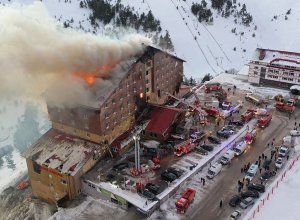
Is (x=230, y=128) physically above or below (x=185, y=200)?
above

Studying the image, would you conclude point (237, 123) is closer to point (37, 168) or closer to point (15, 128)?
point (37, 168)

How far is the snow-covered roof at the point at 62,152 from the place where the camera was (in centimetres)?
5156

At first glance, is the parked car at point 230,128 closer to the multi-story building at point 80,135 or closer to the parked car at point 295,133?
the parked car at point 295,133

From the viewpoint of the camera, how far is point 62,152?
53.7m

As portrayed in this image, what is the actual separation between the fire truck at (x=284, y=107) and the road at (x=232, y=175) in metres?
1.37

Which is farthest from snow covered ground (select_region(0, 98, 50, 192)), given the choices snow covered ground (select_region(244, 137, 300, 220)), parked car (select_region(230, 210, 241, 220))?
snow covered ground (select_region(244, 137, 300, 220))

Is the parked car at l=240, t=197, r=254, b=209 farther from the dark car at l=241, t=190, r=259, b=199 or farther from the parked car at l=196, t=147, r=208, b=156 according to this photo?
the parked car at l=196, t=147, r=208, b=156

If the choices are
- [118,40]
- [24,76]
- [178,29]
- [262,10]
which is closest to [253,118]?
[118,40]

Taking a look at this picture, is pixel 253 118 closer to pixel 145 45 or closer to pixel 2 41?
pixel 145 45

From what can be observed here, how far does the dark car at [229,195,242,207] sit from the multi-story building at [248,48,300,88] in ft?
115

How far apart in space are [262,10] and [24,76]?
3959 inches

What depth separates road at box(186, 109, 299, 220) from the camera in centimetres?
4584

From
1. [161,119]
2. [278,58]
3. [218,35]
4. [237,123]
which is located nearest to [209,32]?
[218,35]

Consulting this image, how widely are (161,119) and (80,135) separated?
12033mm
